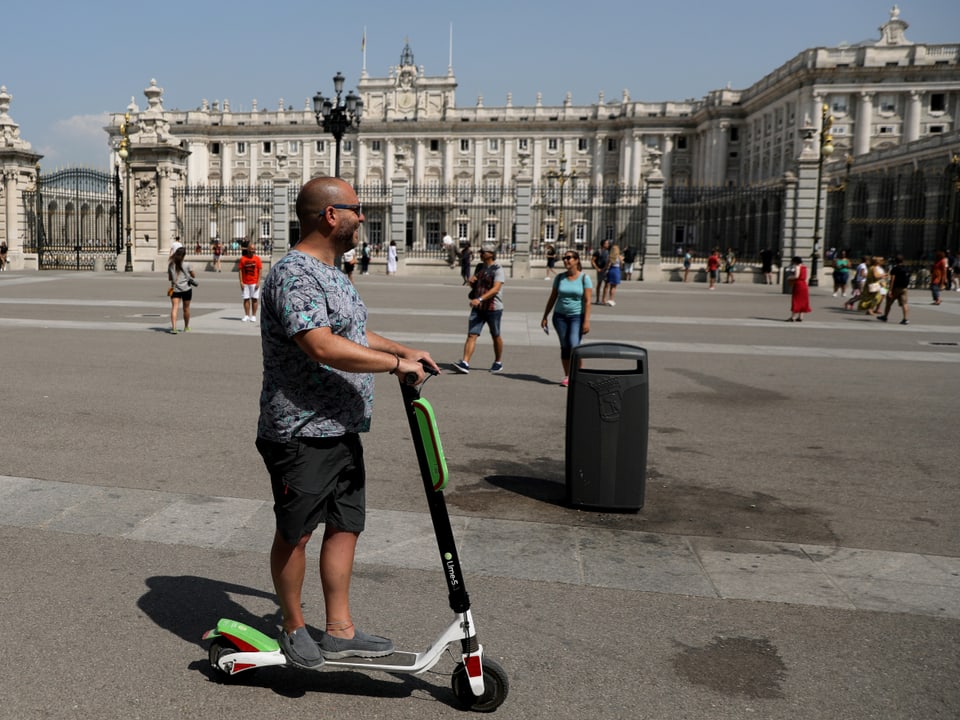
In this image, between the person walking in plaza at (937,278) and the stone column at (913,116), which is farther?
the stone column at (913,116)

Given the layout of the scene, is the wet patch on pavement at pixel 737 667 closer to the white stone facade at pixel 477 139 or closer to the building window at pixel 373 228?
the building window at pixel 373 228

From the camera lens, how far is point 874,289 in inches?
830

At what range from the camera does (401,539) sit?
516 centimetres

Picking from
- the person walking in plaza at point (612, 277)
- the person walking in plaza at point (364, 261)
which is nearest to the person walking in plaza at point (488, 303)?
the person walking in plaza at point (612, 277)

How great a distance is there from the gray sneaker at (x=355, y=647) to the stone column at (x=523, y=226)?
33015 millimetres

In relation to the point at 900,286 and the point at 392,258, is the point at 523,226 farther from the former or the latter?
the point at 900,286

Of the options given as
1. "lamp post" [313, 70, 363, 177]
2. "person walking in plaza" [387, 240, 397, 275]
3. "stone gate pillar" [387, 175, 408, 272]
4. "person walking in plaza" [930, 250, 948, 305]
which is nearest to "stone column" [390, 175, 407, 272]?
"stone gate pillar" [387, 175, 408, 272]

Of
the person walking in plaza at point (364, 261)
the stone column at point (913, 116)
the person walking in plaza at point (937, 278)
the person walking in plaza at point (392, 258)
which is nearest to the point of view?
the person walking in plaza at point (937, 278)

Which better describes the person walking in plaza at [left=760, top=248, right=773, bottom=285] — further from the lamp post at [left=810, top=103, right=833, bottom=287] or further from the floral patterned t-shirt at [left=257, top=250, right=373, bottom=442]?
the floral patterned t-shirt at [left=257, top=250, right=373, bottom=442]

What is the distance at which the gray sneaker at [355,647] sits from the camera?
3377 millimetres

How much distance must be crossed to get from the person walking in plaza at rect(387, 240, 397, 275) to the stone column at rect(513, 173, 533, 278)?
4721 mm

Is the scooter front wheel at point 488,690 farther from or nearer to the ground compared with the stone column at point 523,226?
nearer to the ground

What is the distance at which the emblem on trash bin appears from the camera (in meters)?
5.81

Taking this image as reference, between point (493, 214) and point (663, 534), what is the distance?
300 feet
